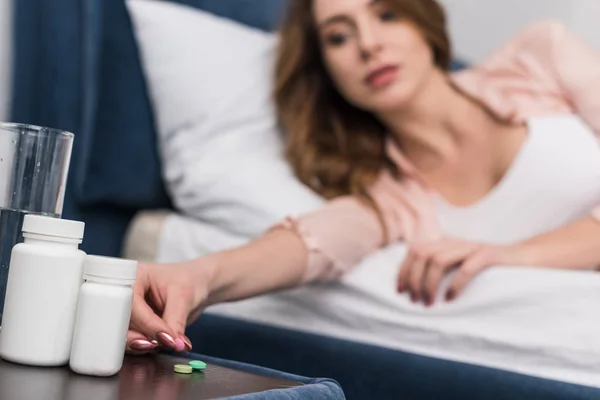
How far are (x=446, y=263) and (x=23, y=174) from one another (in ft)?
2.13

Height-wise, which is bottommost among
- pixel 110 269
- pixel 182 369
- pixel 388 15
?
pixel 182 369

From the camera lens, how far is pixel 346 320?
50.9 inches

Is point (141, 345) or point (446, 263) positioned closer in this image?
point (141, 345)

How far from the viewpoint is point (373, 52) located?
155cm

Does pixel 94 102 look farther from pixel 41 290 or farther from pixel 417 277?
pixel 41 290

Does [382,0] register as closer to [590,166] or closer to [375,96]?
[375,96]

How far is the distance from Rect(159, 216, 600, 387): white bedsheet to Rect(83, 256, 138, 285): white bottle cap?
0.57m

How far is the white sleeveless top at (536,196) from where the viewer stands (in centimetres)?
150

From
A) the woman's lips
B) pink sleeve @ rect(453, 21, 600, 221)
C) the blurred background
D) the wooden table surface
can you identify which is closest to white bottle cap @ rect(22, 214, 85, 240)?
the wooden table surface

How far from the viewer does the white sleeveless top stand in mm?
1498

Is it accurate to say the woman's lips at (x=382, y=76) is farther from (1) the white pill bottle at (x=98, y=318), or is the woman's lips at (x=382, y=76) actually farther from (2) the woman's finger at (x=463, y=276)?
(1) the white pill bottle at (x=98, y=318)

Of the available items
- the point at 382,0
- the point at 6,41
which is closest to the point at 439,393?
the point at 382,0

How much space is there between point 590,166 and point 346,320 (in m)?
0.52

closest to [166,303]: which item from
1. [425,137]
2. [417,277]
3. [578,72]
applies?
[417,277]
